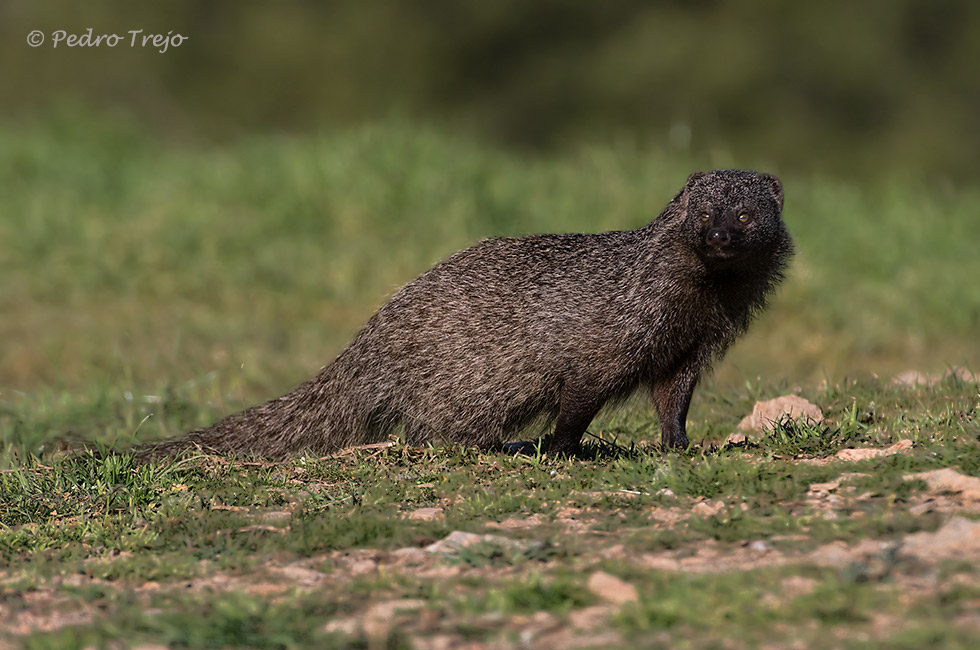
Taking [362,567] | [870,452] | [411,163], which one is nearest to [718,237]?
[870,452]

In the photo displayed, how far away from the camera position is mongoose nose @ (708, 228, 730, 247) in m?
4.05

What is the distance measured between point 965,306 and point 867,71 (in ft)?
27.7

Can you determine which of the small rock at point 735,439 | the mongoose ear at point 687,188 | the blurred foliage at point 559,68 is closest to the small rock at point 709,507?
the small rock at point 735,439

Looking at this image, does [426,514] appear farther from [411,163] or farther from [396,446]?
[411,163]

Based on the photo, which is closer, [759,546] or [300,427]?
[759,546]

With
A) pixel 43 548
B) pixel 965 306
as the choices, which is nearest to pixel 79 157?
pixel 965 306

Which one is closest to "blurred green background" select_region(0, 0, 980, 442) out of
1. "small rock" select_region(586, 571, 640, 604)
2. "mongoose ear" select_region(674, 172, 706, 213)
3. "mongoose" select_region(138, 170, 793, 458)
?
"mongoose" select_region(138, 170, 793, 458)

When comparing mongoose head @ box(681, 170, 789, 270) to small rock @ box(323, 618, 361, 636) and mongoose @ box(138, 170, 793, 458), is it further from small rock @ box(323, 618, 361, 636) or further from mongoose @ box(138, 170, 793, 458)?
small rock @ box(323, 618, 361, 636)

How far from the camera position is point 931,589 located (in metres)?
2.66

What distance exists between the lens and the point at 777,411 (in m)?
4.65

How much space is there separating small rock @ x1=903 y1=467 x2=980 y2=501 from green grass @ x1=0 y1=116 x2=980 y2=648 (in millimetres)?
57

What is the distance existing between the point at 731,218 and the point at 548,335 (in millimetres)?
737

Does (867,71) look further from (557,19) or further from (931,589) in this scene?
(931,589)

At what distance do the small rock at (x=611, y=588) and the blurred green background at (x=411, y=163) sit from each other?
3018 mm
